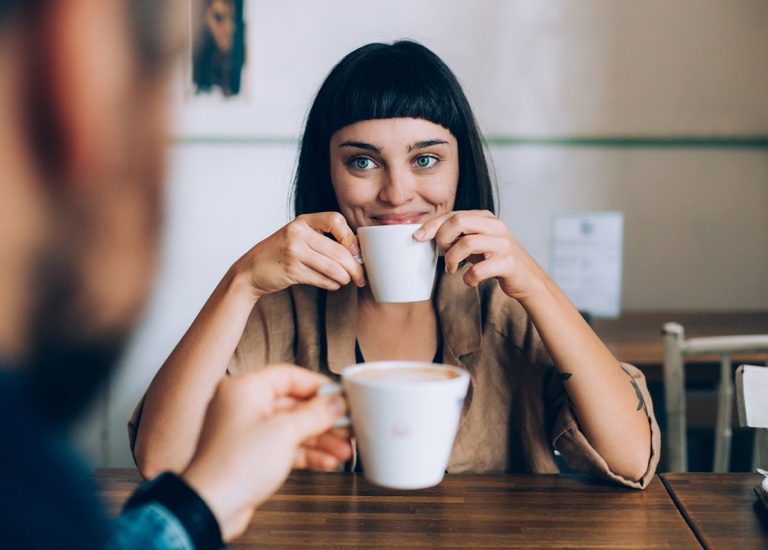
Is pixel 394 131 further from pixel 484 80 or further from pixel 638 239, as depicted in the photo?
pixel 638 239

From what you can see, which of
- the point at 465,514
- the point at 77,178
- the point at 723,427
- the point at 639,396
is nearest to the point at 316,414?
the point at 465,514

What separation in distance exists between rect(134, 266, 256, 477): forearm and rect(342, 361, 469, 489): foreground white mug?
0.43m

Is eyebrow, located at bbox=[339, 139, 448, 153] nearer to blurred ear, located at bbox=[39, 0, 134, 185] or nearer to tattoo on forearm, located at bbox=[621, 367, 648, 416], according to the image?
tattoo on forearm, located at bbox=[621, 367, 648, 416]

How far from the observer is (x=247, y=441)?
22.1 inches

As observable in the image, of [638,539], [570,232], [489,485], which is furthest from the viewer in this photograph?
[570,232]

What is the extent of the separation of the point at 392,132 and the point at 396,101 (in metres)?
0.06

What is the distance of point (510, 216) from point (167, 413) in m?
1.80

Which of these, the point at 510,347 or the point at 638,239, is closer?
the point at 510,347

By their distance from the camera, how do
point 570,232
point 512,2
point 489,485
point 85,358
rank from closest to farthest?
point 489,485 → point 570,232 → point 512,2 → point 85,358

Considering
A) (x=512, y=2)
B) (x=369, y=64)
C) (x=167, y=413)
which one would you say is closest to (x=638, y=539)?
(x=167, y=413)

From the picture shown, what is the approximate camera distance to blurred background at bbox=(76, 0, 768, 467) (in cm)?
251

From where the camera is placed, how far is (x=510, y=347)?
3.97 ft

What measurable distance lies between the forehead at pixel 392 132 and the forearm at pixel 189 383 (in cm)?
34

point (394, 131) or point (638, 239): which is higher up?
point (394, 131)
